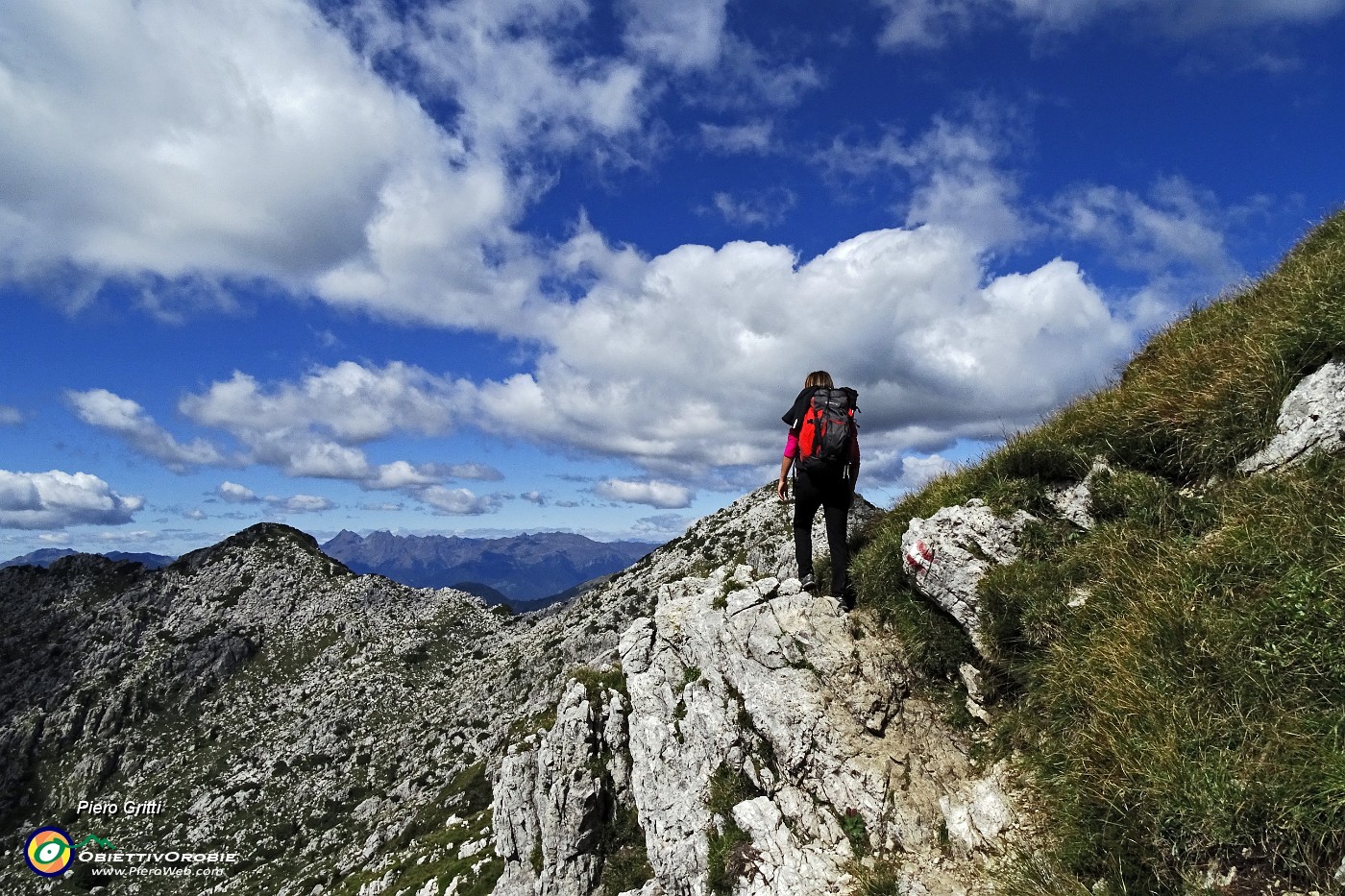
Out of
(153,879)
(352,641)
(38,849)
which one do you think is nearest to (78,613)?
(38,849)

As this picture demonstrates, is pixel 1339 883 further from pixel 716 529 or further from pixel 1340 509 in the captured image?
pixel 716 529

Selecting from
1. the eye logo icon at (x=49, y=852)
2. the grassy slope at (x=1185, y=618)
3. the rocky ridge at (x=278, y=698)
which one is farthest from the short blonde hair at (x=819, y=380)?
the eye logo icon at (x=49, y=852)

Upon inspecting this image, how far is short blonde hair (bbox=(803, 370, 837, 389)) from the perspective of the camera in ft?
42.7

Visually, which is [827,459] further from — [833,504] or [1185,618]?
[1185,618]

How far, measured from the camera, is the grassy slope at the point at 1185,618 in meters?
5.58

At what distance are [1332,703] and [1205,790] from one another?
4.78 feet

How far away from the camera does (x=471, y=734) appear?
70938mm

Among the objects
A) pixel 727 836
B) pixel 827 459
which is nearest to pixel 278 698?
pixel 727 836

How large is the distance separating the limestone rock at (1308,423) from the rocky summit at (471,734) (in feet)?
20.6

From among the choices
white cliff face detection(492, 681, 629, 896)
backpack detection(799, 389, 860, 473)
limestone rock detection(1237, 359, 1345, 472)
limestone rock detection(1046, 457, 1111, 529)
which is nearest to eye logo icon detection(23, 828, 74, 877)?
white cliff face detection(492, 681, 629, 896)

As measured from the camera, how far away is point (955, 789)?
898cm

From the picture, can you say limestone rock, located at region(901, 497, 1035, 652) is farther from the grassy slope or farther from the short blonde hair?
the short blonde hair

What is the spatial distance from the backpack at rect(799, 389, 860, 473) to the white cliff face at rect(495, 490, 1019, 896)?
307cm

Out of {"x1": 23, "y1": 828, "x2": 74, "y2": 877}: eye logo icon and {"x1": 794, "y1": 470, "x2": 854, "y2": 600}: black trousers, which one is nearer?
{"x1": 794, "y1": 470, "x2": 854, "y2": 600}: black trousers
